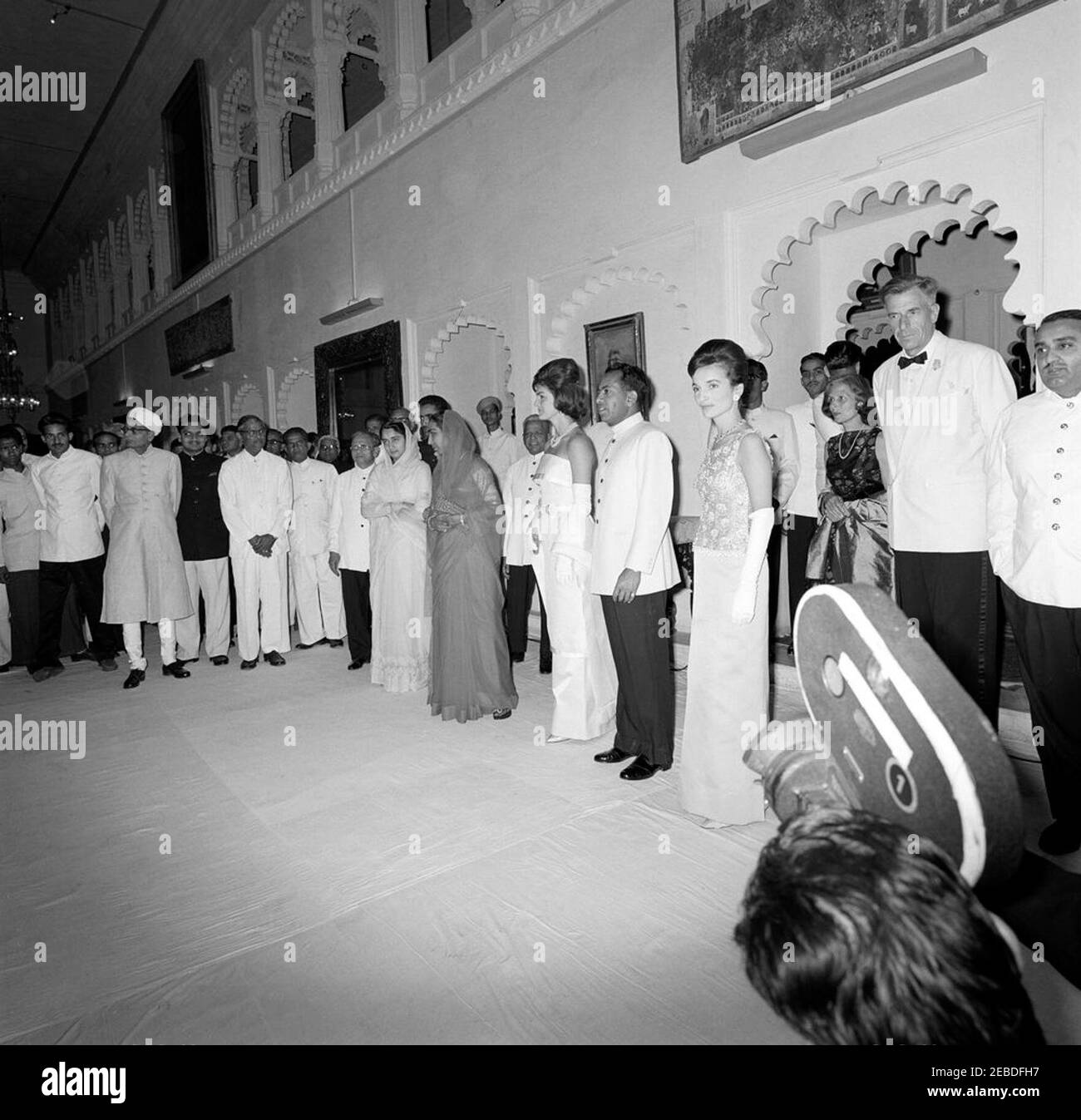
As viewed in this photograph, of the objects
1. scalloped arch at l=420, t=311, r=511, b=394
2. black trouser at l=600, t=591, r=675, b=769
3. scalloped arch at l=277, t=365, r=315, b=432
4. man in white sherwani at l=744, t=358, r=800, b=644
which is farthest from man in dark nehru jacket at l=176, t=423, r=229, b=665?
scalloped arch at l=277, t=365, r=315, b=432

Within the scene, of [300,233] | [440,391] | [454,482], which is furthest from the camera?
[300,233]

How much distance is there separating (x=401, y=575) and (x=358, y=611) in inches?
37.7

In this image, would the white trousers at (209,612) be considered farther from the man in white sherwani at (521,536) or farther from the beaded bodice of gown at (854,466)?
the beaded bodice of gown at (854,466)

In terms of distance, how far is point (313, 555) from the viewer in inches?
239

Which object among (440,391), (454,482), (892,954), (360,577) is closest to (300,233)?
(440,391)

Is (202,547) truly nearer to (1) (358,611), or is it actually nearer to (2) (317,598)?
(2) (317,598)

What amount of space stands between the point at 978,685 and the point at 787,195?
2.79m

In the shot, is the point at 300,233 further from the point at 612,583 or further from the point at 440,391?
the point at 612,583

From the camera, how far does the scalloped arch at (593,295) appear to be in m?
5.05

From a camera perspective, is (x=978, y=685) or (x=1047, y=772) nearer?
(x=1047, y=772)

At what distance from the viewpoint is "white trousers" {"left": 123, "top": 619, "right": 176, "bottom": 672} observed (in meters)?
5.05

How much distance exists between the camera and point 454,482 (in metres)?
4.10

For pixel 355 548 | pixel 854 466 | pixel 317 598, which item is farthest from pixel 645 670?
pixel 317 598

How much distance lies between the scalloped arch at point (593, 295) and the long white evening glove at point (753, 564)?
2751 millimetres
